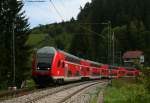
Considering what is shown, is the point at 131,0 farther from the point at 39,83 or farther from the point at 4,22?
the point at 39,83

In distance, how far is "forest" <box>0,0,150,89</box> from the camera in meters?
59.1

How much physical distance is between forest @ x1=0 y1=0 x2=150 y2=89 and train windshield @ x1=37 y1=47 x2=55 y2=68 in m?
4.87

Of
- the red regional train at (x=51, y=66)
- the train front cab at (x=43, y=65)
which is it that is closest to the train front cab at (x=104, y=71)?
the red regional train at (x=51, y=66)

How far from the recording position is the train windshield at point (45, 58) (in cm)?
4234

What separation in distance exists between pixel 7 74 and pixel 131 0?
389 feet

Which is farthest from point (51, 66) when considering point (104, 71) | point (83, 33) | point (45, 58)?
point (83, 33)

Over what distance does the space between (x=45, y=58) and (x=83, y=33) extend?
8780cm

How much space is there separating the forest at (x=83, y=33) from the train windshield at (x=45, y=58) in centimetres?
487

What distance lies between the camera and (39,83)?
144 ft

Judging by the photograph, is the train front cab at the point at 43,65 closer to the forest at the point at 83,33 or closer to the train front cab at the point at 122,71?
the forest at the point at 83,33

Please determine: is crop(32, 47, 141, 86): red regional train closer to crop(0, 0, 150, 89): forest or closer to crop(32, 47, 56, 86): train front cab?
crop(32, 47, 56, 86): train front cab

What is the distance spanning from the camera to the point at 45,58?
42625mm

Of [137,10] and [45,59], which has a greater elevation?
[137,10]

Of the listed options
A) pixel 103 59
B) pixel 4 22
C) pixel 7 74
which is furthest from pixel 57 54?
pixel 103 59
